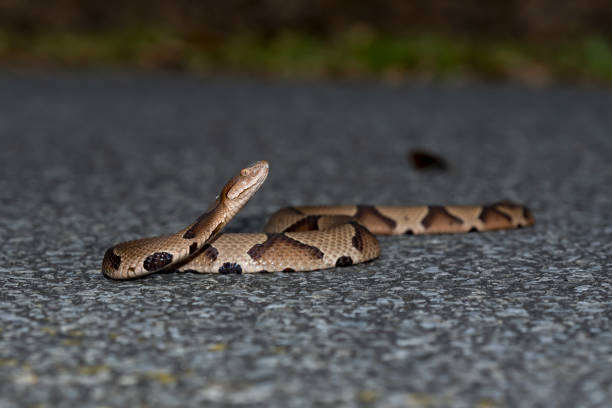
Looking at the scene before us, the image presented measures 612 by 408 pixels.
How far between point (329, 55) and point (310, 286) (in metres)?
12.0

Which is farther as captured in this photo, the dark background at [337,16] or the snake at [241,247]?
the dark background at [337,16]

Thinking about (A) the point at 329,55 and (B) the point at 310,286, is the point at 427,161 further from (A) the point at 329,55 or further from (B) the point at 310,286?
(A) the point at 329,55

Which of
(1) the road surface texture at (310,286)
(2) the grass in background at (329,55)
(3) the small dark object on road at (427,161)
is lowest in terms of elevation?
(1) the road surface texture at (310,286)

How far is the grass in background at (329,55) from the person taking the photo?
48.2 feet

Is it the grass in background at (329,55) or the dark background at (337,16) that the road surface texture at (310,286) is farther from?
the dark background at (337,16)

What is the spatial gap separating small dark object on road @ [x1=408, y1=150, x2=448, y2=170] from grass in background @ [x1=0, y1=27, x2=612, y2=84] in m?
6.94

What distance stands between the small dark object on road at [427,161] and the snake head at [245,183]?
11.5 feet

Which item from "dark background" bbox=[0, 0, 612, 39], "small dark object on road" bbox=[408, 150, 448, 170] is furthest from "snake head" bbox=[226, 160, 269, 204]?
"dark background" bbox=[0, 0, 612, 39]

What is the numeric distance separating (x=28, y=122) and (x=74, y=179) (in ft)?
11.9

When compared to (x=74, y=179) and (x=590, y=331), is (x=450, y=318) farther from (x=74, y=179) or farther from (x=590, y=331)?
(x=74, y=179)

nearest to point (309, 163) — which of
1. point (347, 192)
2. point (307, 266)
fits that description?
point (347, 192)

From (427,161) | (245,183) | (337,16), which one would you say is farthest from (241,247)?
(337,16)

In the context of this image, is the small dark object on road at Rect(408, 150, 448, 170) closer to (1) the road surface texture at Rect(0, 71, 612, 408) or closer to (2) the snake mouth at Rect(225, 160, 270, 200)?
(1) the road surface texture at Rect(0, 71, 612, 408)

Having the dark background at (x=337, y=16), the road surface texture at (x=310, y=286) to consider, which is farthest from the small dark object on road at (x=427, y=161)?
the dark background at (x=337, y=16)
